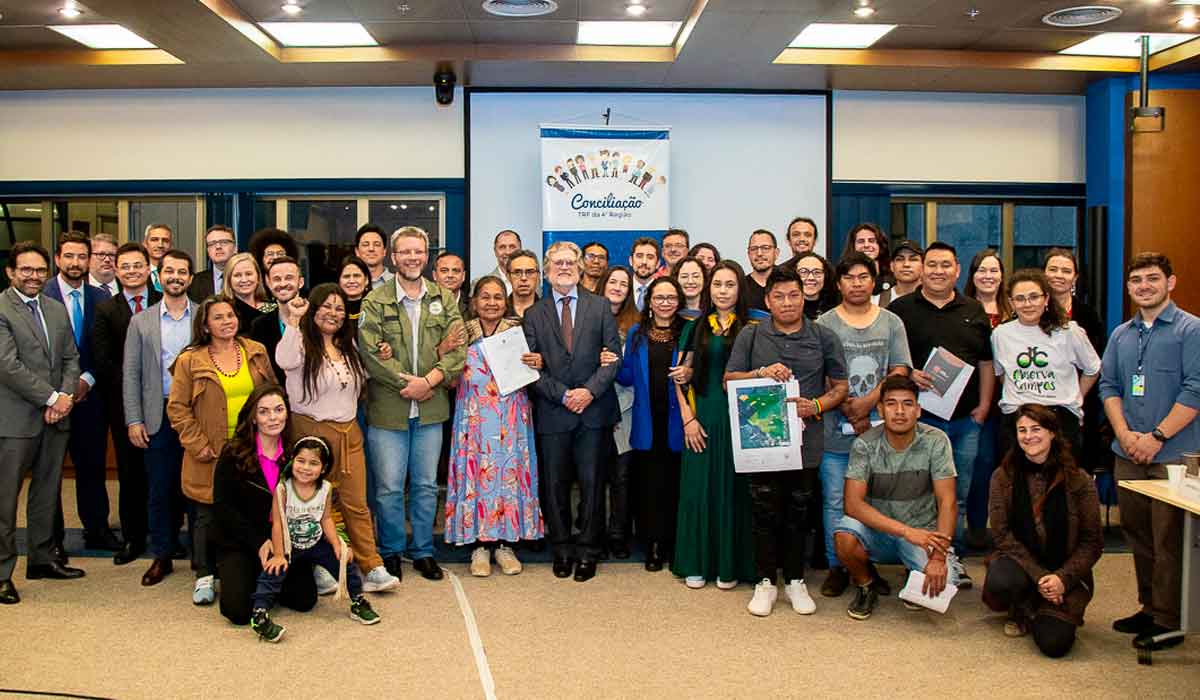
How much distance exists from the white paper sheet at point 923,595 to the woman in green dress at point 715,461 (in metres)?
0.75

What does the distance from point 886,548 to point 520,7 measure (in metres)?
3.95

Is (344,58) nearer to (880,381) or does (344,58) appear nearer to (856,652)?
(880,381)

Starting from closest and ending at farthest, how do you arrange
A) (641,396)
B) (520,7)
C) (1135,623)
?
(1135,623)
(641,396)
(520,7)

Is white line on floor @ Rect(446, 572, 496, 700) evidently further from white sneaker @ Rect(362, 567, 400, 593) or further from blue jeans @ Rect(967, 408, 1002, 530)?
blue jeans @ Rect(967, 408, 1002, 530)

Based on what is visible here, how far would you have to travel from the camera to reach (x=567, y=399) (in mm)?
4414

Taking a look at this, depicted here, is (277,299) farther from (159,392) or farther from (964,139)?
(964,139)

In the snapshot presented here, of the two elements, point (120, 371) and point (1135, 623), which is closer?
point (1135, 623)

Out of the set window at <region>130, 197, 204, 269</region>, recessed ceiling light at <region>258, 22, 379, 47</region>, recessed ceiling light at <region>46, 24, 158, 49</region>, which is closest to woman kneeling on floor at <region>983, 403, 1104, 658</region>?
recessed ceiling light at <region>258, 22, 379, 47</region>

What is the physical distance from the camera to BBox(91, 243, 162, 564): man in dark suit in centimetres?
474

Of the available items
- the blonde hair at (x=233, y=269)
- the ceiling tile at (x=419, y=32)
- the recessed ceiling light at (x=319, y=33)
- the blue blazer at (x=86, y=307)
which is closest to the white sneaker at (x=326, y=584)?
the blonde hair at (x=233, y=269)

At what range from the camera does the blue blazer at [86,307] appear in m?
4.89

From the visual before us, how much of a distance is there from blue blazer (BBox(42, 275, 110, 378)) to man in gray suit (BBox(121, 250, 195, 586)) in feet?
1.64

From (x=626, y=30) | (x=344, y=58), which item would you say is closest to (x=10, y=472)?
(x=344, y=58)

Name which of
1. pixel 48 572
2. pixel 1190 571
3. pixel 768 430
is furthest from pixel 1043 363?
pixel 48 572
